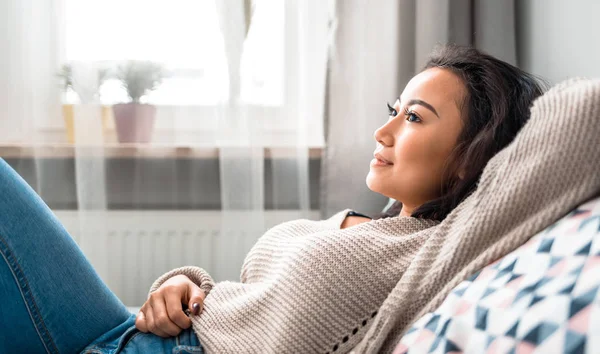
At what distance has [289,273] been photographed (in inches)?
39.0

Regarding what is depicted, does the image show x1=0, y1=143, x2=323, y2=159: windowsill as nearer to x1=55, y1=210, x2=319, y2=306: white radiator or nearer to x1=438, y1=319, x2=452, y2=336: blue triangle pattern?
x1=55, y1=210, x2=319, y2=306: white radiator

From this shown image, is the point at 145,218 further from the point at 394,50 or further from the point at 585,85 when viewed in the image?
the point at 585,85

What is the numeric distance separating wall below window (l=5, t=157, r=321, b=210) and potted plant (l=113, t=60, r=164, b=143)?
9 cm

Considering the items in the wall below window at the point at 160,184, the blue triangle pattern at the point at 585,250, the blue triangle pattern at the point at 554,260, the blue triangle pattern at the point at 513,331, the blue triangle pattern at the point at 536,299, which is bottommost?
the wall below window at the point at 160,184

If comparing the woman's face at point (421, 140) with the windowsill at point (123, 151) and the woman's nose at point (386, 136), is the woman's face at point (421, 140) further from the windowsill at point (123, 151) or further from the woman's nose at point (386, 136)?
the windowsill at point (123, 151)

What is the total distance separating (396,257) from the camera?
3.21ft

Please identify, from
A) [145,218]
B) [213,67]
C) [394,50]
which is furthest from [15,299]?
[394,50]

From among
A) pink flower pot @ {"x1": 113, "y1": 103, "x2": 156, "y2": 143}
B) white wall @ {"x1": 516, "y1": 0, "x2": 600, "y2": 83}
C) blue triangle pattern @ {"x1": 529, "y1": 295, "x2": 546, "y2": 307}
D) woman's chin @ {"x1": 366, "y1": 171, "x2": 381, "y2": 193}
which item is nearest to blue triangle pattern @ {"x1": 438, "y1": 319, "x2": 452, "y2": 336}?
blue triangle pattern @ {"x1": 529, "y1": 295, "x2": 546, "y2": 307}

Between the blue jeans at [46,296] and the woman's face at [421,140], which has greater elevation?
the woman's face at [421,140]

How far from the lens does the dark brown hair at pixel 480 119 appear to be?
1.03m

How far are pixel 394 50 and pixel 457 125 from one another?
2.96 feet

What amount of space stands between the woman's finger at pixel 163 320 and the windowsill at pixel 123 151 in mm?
943

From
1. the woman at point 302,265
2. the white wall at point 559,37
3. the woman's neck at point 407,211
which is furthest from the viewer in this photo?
the white wall at point 559,37

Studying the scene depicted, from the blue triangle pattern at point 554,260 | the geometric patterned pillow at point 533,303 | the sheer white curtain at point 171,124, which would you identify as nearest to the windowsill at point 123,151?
the sheer white curtain at point 171,124
